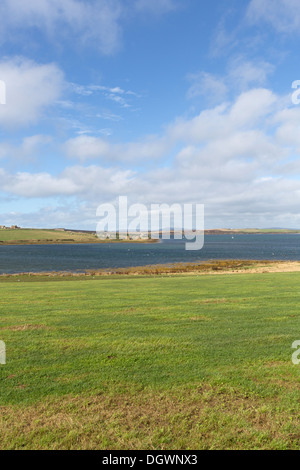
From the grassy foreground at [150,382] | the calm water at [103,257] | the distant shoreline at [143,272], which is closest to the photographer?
the grassy foreground at [150,382]

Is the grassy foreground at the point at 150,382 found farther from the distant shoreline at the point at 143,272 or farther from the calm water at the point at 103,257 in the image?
the calm water at the point at 103,257

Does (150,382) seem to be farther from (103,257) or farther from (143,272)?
(103,257)

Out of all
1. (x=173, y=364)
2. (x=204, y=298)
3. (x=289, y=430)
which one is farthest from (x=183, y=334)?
(x=204, y=298)

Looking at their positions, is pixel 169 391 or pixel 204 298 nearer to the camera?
pixel 169 391

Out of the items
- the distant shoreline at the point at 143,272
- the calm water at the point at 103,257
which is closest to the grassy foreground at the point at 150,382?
the distant shoreline at the point at 143,272

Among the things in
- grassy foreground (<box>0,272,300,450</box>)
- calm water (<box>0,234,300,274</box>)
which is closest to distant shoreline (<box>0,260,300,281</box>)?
calm water (<box>0,234,300,274</box>)

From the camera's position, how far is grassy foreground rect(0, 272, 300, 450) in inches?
193

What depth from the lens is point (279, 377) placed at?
6.82 metres

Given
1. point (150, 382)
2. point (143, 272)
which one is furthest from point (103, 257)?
point (150, 382)

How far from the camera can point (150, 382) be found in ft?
21.5

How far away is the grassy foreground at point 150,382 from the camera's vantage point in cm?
490

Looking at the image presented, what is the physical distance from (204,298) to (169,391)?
10.5 meters

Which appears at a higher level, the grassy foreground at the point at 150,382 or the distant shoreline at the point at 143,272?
the grassy foreground at the point at 150,382
